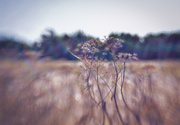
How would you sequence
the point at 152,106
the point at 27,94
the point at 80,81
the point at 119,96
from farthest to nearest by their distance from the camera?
the point at 80,81 → the point at 27,94 → the point at 119,96 → the point at 152,106

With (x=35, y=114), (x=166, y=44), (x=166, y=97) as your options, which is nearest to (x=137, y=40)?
(x=166, y=44)

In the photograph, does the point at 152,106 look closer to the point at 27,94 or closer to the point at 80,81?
the point at 80,81

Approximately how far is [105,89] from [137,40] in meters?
13.3

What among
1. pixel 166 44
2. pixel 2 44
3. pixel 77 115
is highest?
pixel 2 44

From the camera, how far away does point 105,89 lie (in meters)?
3.02

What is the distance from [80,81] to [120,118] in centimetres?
209

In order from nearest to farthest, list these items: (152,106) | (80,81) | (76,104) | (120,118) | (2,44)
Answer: (120,118), (152,106), (76,104), (80,81), (2,44)

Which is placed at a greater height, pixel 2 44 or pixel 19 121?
pixel 2 44

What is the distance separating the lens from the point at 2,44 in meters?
12.5

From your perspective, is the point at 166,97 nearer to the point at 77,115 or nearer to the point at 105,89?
the point at 105,89

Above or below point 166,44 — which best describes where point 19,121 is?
below

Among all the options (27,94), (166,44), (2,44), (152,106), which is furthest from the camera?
(166,44)

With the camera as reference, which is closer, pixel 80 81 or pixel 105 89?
pixel 105 89

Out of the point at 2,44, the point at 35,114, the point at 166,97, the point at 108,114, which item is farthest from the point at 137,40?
the point at 2,44
